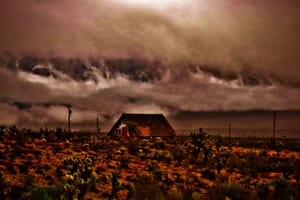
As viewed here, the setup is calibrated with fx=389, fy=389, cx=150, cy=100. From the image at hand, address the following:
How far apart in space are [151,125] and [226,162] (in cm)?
3187

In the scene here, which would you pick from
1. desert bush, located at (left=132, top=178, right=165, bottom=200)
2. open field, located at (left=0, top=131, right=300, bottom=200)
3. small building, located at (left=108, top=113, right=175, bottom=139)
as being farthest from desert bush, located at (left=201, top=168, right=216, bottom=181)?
small building, located at (left=108, top=113, right=175, bottom=139)

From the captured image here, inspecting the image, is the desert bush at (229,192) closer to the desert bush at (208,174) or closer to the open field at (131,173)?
the open field at (131,173)

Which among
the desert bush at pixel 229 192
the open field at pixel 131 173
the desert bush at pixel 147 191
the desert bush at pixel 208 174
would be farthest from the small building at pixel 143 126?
the desert bush at pixel 229 192

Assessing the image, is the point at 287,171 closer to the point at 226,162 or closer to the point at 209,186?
the point at 226,162

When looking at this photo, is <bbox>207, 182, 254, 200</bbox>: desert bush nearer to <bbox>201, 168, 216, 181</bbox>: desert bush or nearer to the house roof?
<bbox>201, 168, 216, 181</bbox>: desert bush

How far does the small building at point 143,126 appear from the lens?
2280 inches

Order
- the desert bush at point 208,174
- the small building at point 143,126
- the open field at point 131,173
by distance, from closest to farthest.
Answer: the open field at point 131,173 < the desert bush at point 208,174 < the small building at point 143,126

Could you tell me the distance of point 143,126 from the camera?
59031mm

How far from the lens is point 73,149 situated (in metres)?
27.7

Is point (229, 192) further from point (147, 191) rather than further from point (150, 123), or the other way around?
point (150, 123)

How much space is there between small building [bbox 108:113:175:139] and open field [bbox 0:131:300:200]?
988 inches

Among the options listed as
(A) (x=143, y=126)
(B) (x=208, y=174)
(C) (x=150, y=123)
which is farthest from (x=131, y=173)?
Answer: (C) (x=150, y=123)

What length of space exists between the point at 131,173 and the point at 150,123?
3740 cm

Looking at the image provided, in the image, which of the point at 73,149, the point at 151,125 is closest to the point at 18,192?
the point at 73,149
